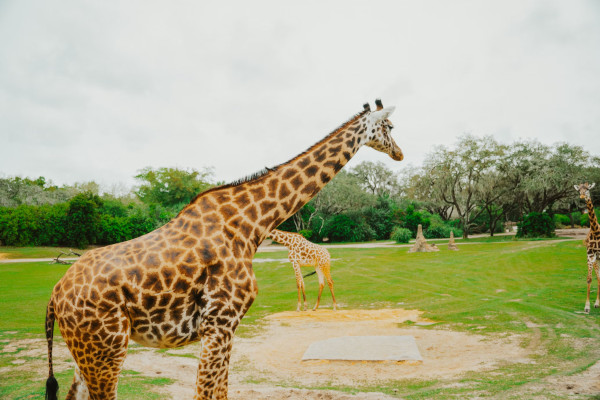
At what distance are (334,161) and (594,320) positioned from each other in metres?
9.05

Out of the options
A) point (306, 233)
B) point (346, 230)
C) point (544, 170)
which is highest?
point (544, 170)

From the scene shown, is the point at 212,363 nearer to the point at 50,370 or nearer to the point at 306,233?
the point at 50,370

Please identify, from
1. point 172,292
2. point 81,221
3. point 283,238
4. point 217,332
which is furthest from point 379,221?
point 172,292

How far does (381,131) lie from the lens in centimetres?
464

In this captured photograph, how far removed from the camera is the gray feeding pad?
24.1 feet

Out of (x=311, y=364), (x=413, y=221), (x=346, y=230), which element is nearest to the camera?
(x=311, y=364)

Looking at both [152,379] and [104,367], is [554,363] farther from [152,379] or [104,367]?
[104,367]

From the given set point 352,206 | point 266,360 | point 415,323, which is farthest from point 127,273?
point 352,206

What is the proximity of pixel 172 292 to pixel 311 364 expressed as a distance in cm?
465

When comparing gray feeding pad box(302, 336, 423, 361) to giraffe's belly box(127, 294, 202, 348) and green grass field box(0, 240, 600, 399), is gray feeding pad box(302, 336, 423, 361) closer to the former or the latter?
green grass field box(0, 240, 600, 399)

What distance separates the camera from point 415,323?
10.2 m

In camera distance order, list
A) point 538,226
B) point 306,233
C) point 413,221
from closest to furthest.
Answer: point 538,226 < point 413,221 < point 306,233

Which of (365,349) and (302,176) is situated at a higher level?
(302,176)

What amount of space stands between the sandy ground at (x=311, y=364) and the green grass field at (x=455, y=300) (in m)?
0.29
